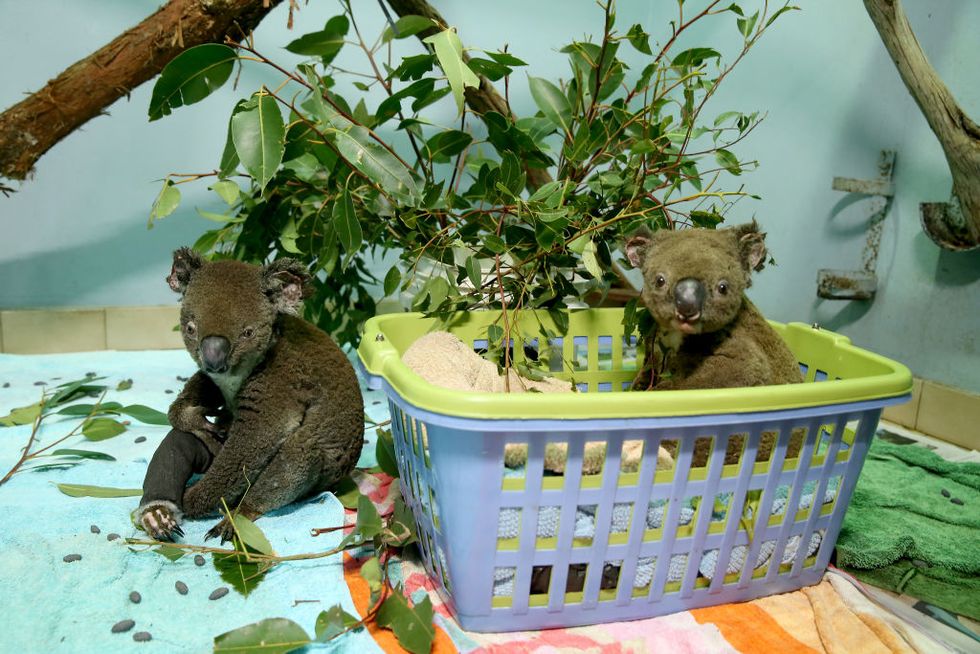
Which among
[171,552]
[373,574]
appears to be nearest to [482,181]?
[373,574]

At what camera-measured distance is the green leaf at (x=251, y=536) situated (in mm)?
1354

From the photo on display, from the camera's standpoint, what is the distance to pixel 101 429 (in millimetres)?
1952

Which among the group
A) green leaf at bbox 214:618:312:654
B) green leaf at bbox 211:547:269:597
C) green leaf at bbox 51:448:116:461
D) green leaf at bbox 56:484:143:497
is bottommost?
green leaf at bbox 51:448:116:461

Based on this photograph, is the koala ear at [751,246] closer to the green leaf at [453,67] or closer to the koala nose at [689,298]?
the koala nose at [689,298]

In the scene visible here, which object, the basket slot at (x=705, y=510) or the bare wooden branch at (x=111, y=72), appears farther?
the bare wooden branch at (x=111, y=72)

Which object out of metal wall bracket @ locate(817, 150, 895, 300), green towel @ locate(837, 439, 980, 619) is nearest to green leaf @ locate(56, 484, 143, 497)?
green towel @ locate(837, 439, 980, 619)

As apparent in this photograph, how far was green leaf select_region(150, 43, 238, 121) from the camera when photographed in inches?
52.7

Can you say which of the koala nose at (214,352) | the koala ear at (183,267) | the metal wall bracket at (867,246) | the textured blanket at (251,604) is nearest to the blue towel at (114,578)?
the textured blanket at (251,604)

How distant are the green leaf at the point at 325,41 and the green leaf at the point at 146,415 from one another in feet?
3.68

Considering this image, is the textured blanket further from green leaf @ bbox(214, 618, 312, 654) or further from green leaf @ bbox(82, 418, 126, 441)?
green leaf @ bbox(82, 418, 126, 441)

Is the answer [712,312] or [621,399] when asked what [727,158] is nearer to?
[712,312]

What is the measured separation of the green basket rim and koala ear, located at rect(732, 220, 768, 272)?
14.5 inches

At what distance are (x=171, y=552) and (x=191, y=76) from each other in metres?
0.95

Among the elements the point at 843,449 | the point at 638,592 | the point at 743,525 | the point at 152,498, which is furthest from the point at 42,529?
the point at 843,449
